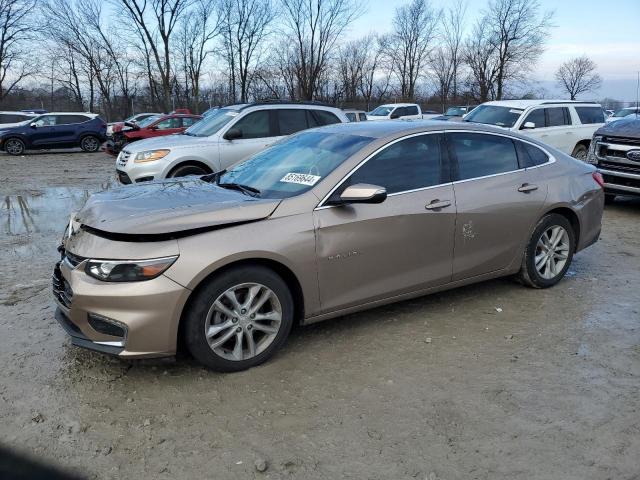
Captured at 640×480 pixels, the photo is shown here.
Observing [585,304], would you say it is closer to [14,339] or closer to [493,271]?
[493,271]

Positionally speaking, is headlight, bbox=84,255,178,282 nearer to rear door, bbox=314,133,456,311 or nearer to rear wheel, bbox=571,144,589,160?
rear door, bbox=314,133,456,311

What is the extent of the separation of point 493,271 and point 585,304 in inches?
36.0

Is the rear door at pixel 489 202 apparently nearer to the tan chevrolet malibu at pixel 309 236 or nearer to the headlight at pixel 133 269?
the tan chevrolet malibu at pixel 309 236

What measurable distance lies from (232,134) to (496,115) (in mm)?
6311

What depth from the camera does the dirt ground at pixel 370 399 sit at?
105 inches

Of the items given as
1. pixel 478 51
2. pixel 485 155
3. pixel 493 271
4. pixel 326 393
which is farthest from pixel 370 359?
pixel 478 51

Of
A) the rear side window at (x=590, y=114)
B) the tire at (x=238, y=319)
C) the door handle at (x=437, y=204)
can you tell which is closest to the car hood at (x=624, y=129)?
the rear side window at (x=590, y=114)

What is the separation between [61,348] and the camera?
152 inches

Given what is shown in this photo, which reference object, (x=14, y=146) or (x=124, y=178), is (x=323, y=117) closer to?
(x=124, y=178)

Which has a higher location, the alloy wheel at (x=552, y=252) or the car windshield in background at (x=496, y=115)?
the car windshield in background at (x=496, y=115)

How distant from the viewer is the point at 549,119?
12.1 metres

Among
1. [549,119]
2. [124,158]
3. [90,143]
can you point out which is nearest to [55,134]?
[90,143]

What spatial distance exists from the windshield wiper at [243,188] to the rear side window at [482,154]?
1679 mm

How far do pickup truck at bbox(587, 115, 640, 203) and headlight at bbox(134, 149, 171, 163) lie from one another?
719cm
